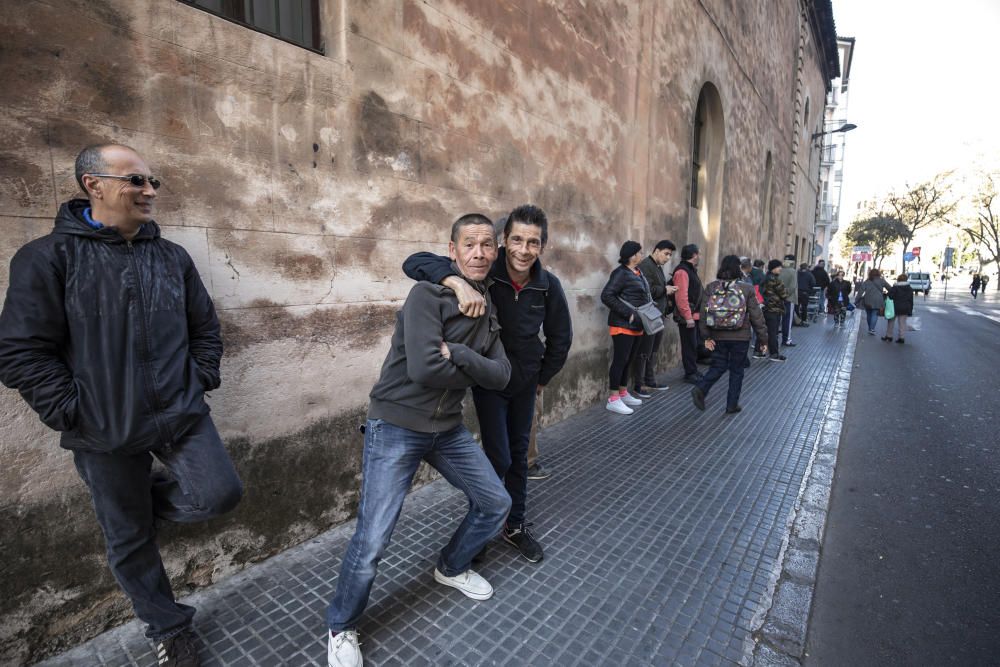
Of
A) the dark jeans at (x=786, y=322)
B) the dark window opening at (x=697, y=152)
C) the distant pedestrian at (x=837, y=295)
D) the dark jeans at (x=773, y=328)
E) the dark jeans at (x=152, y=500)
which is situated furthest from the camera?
the distant pedestrian at (x=837, y=295)

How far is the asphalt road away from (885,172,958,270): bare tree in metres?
38.9

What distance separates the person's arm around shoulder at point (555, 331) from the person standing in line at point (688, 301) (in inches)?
178

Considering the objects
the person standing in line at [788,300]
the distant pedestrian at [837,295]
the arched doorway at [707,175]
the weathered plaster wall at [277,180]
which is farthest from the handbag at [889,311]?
the weathered plaster wall at [277,180]

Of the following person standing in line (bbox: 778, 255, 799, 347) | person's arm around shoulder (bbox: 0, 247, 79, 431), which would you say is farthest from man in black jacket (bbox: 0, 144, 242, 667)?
person standing in line (bbox: 778, 255, 799, 347)

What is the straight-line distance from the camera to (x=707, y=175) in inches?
405

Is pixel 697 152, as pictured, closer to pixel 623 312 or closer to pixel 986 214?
pixel 623 312

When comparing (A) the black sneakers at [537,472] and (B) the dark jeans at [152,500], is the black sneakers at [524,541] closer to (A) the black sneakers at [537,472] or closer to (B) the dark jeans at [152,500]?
(A) the black sneakers at [537,472]

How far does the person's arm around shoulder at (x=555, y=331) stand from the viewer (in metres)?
3.01

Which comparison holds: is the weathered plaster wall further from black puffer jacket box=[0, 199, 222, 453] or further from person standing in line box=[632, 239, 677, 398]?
person standing in line box=[632, 239, 677, 398]

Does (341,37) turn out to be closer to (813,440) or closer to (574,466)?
(574,466)

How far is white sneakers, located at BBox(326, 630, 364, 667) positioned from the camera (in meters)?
2.20

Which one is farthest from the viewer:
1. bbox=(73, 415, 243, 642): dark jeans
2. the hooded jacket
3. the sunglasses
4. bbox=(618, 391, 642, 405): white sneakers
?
bbox=(618, 391, 642, 405): white sneakers

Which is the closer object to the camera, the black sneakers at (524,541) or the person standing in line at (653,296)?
the black sneakers at (524,541)

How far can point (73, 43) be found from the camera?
7.18 feet
